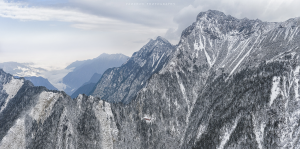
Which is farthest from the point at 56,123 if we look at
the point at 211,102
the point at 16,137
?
the point at 211,102

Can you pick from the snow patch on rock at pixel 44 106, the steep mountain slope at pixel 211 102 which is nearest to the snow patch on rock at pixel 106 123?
the steep mountain slope at pixel 211 102

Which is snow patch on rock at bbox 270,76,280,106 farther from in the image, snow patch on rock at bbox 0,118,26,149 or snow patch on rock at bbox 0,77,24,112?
snow patch on rock at bbox 0,77,24,112

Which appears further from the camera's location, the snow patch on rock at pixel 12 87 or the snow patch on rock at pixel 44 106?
the snow patch on rock at pixel 12 87

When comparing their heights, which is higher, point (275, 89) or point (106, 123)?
Result: point (275, 89)

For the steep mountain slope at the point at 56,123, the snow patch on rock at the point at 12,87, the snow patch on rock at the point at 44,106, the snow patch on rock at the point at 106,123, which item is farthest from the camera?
the snow patch on rock at the point at 12,87

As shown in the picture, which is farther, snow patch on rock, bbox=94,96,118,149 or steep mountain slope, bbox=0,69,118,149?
snow patch on rock, bbox=94,96,118,149

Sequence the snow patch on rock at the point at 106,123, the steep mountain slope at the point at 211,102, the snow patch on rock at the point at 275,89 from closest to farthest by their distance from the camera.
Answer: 1. the snow patch on rock at the point at 275,89
2. the steep mountain slope at the point at 211,102
3. the snow patch on rock at the point at 106,123

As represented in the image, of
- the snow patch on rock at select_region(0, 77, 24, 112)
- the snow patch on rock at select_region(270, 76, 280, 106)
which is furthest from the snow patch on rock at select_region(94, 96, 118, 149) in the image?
the snow patch on rock at select_region(270, 76, 280, 106)

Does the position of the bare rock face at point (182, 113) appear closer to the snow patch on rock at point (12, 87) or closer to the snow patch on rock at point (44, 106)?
the snow patch on rock at point (12, 87)

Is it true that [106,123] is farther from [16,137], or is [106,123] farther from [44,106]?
[16,137]
